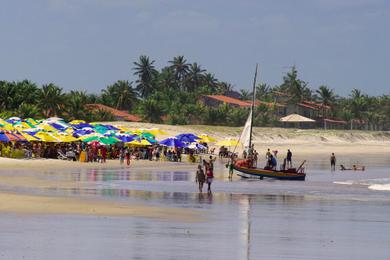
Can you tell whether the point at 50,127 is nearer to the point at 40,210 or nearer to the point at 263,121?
the point at 40,210

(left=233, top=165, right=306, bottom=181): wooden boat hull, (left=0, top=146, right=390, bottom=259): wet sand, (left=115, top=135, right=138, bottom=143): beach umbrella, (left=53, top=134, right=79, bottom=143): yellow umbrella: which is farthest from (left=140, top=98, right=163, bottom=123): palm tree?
(left=0, top=146, right=390, bottom=259): wet sand

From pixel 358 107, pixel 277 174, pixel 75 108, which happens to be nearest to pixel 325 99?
pixel 358 107

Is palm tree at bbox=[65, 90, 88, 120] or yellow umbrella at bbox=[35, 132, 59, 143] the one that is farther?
palm tree at bbox=[65, 90, 88, 120]

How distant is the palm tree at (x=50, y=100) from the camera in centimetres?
11000

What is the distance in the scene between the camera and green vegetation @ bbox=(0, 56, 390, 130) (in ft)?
361

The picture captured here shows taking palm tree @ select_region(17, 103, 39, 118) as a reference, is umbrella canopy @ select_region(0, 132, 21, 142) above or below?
below

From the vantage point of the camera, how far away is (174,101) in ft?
481

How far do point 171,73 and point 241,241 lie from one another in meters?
164

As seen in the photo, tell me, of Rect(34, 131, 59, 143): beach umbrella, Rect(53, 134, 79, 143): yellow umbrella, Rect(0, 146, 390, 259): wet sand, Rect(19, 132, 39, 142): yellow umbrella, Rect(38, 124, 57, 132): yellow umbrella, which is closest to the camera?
Rect(0, 146, 390, 259): wet sand

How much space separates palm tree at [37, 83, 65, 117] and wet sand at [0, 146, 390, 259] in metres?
62.0

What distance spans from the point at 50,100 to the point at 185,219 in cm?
8528

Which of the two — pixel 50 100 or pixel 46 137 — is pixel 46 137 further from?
pixel 50 100

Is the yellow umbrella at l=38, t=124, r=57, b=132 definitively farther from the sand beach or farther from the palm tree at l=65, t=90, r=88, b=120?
the palm tree at l=65, t=90, r=88, b=120

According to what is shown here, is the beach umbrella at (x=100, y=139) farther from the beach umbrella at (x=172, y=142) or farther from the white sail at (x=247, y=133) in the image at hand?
the white sail at (x=247, y=133)
